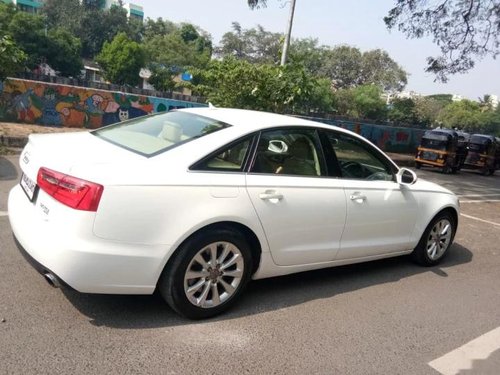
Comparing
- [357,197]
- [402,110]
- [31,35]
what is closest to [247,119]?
[357,197]

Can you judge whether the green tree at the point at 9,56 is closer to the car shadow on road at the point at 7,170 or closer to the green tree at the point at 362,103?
the car shadow on road at the point at 7,170

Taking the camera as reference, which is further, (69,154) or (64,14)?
(64,14)

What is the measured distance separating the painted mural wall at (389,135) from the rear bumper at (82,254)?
2281 cm

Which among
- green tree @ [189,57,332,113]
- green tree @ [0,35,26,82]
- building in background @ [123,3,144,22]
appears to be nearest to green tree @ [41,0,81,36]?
building in background @ [123,3,144,22]

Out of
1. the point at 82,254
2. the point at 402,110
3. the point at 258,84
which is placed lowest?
the point at 82,254

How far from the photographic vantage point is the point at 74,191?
3.13 meters

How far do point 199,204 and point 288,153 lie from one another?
1067mm

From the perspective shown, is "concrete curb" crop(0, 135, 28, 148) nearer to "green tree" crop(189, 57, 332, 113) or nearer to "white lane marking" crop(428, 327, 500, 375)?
"green tree" crop(189, 57, 332, 113)

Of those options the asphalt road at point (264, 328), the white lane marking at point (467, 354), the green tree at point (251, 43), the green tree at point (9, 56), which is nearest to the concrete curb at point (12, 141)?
the green tree at point (9, 56)

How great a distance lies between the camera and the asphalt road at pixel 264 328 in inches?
122

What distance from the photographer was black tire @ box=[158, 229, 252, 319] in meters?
Result: 3.44

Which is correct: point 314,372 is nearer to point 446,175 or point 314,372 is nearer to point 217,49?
point 446,175

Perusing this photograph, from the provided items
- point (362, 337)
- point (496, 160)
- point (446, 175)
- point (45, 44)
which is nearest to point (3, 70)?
point (362, 337)

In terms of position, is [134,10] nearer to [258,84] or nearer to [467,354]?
[258,84]
